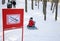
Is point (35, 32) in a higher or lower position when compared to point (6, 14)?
lower

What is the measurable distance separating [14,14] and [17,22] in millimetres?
361

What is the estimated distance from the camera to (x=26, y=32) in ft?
36.7

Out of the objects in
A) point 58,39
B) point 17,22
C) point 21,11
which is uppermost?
point 21,11

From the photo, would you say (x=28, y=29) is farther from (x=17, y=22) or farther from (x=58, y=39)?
(x=17, y=22)

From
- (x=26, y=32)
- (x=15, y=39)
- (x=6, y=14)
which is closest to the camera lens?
(x=6, y=14)

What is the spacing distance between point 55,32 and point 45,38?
1.75 meters

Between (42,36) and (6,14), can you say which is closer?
(6,14)

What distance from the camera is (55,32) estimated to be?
11.5 metres

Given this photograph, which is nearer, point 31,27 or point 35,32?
point 35,32

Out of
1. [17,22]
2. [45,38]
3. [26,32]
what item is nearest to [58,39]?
[45,38]

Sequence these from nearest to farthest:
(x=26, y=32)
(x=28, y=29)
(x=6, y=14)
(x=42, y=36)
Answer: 1. (x=6, y=14)
2. (x=42, y=36)
3. (x=26, y=32)
4. (x=28, y=29)

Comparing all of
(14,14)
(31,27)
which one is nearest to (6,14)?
(14,14)

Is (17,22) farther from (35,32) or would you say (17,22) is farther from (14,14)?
(35,32)

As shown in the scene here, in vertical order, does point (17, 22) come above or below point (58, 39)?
above
